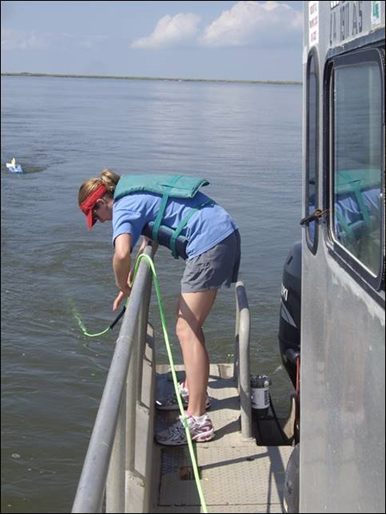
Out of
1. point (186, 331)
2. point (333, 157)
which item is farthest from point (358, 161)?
point (186, 331)

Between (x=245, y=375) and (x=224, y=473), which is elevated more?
(x=245, y=375)

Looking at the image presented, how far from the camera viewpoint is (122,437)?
2.46 m

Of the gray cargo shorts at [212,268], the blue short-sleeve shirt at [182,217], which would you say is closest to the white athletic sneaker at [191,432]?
the gray cargo shorts at [212,268]

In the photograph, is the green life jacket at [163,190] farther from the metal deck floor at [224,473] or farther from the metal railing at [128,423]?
the metal deck floor at [224,473]

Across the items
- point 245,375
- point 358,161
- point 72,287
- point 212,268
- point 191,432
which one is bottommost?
point 72,287

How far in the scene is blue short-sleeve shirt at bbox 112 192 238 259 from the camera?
405cm

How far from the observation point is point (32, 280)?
13203 millimetres

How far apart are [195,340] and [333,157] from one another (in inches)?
83.1

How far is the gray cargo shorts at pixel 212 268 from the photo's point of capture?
163 inches

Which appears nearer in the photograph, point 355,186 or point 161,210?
point 355,186

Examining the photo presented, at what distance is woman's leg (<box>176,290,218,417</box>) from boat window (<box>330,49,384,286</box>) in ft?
6.40

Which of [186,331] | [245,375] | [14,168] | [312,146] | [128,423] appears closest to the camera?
[312,146]

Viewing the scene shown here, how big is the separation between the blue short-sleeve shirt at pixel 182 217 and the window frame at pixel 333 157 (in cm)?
173

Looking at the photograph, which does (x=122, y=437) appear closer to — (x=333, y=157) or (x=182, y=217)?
(x=333, y=157)
